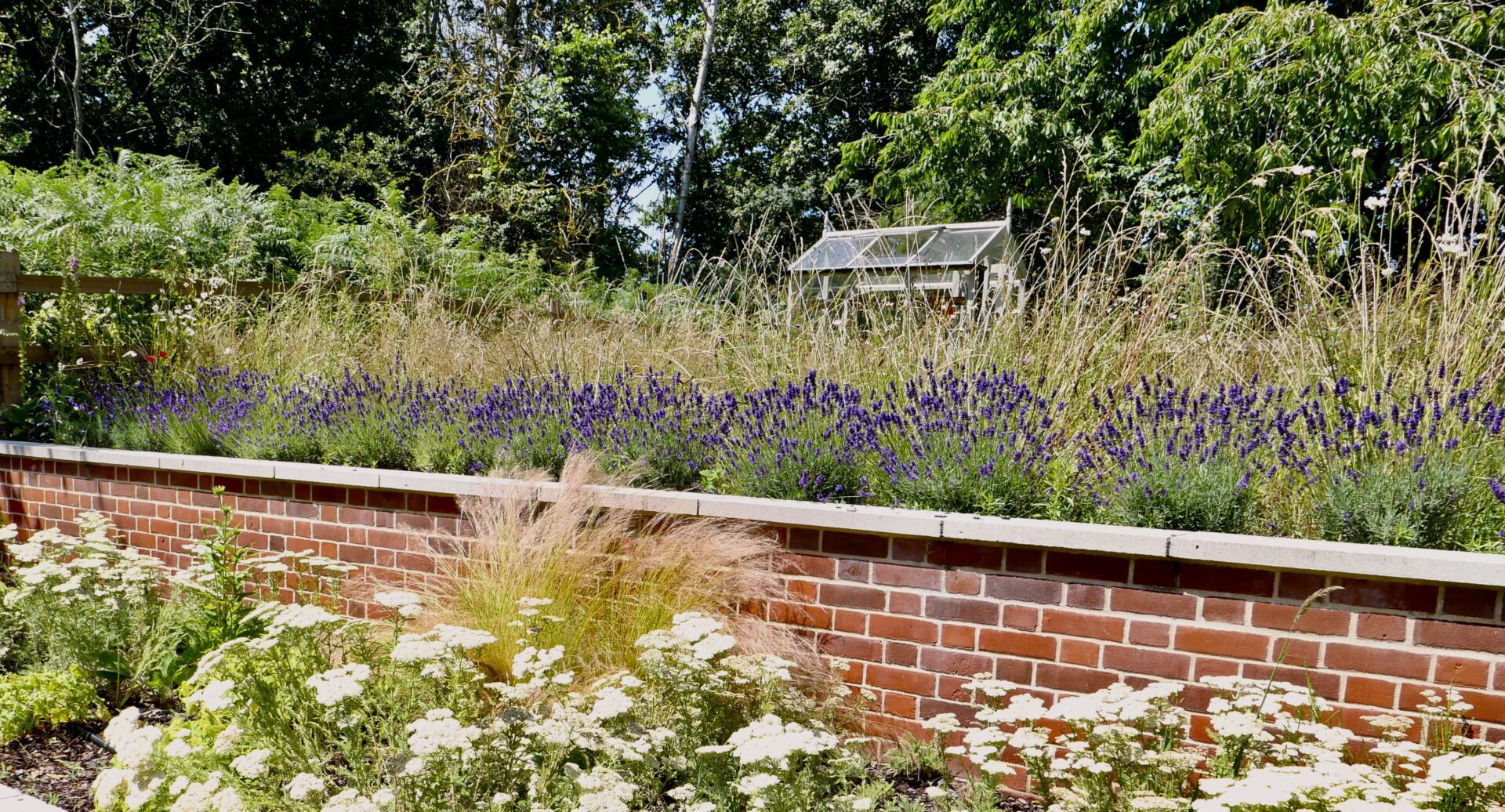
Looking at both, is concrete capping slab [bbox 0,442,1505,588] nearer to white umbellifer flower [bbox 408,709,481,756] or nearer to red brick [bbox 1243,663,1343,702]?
red brick [bbox 1243,663,1343,702]

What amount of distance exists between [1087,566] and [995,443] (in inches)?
21.6

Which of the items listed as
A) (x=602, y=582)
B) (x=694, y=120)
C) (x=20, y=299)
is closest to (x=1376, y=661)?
(x=602, y=582)

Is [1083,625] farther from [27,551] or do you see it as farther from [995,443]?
[27,551]

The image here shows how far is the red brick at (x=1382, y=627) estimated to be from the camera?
2.62m

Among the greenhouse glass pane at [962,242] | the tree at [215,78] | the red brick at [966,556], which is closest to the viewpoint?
the red brick at [966,556]

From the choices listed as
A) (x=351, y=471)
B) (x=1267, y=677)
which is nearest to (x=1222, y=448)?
(x=1267, y=677)

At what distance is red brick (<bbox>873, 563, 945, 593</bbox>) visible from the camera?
10.5 ft

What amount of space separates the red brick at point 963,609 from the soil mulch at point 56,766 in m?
2.58

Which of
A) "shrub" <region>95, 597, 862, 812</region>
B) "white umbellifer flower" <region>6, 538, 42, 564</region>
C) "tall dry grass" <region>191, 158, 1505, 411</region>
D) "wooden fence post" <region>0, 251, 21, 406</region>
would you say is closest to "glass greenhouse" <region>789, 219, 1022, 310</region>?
"tall dry grass" <region>191, 158, 1505, 411</region>

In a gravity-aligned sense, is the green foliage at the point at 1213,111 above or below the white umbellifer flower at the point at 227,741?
above

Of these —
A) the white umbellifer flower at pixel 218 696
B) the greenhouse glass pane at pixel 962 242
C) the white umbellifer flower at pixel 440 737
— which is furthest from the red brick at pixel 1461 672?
the greenhouse glass pane at pixel 962 242

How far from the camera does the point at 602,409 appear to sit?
4.32m

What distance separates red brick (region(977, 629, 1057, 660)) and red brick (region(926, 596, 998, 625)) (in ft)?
0.13

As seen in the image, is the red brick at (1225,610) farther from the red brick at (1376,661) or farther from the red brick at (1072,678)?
the red brick at (1072,678)
